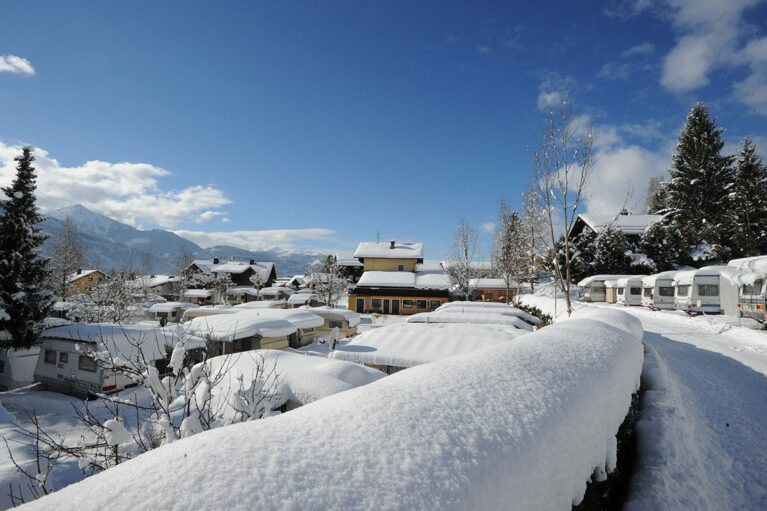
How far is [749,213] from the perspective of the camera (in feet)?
117

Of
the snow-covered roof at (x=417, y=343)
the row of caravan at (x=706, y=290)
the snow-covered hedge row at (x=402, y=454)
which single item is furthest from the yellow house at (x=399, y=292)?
the snow-covered hedge row at (x=402, y=454)

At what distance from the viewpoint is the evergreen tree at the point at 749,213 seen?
3412cm

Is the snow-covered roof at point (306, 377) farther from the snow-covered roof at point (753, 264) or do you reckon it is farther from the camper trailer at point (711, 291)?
the camper trailer at point (711, 291)

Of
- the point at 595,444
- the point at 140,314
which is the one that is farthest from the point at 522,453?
the point at 140,314

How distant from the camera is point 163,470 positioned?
1.78 metres

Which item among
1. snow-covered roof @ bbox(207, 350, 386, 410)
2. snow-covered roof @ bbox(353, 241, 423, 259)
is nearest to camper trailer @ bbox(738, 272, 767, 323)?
A: snow-covered roof @ bbox(207, 350, 386, 410)

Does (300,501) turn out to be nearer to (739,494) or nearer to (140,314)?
(739,494)

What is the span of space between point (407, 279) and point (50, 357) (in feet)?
101

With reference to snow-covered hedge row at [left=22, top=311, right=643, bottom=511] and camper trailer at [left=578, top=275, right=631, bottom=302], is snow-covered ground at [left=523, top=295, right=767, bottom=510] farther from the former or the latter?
camper trailer at [left=578, top=275, right=631, bottom=302]

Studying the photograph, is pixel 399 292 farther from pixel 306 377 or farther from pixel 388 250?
pixel 306 377

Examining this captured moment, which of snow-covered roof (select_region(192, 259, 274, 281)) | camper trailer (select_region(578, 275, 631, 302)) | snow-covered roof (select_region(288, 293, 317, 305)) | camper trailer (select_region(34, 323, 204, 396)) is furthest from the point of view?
snow-covered roof (select_region(192, 259, 274, 281))

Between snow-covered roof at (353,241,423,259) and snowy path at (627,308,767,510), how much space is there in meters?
35.8

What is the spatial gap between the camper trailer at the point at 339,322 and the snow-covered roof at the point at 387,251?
18.5 metres

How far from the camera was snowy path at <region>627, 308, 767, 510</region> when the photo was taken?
461 centimetres
